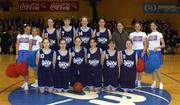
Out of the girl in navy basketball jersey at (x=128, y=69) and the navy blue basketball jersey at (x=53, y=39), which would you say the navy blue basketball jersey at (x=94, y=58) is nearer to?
the girl in navy basketball jersey at (x=128, y=69)

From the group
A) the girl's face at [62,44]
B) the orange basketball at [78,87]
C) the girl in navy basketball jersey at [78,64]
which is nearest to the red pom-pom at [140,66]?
the girl in navy basketball jersey at [78,64]

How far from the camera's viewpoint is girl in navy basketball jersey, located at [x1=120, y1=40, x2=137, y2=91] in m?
7.33

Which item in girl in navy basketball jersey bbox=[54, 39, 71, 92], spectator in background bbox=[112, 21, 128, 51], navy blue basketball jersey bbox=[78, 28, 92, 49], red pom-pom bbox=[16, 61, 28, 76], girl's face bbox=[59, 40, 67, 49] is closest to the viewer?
girl's face bbox=[59, 40, 67, 49]

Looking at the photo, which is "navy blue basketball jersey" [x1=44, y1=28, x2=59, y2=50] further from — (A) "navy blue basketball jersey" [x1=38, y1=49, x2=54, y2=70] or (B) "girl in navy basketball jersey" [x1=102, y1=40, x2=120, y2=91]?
(B) "girl in navy basketball jersey" [x1=102, y1=40, x2=120, y2=91]

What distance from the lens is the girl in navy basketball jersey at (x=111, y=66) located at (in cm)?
733

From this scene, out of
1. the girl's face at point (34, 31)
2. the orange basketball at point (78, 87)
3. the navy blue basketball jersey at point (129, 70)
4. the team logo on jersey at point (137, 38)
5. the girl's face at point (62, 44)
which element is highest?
the girl's face at point (34, 31)

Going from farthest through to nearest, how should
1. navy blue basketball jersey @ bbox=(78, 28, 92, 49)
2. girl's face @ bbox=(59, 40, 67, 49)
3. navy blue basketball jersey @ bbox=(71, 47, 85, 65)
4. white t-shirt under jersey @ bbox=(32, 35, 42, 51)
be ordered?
white t-shirt under jersey @ bbox=(32, 35, 42, 51) → navy blue basketball jersey @ bbox=(78, 28, 92, 49) → navy blue basketball jersey @ bbox=(71, 47, 85, 65) → girl's face @ bbox=(59, 40, 67, 49)

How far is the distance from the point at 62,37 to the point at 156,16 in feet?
41.3

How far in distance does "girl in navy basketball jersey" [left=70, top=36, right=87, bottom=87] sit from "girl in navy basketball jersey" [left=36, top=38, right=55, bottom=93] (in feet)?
1.33

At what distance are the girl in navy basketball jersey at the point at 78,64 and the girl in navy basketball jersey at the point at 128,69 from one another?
734 millimetres

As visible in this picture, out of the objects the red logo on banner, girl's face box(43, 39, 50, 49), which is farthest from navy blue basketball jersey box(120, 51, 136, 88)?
the red logo on banner

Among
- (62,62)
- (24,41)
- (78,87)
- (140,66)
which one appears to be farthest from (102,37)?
(24,41)

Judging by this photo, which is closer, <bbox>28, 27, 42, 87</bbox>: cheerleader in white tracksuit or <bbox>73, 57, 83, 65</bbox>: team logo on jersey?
<bbox>73, 57, 83, 65</bbox>: team logo on jersey

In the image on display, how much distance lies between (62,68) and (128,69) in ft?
4.13
